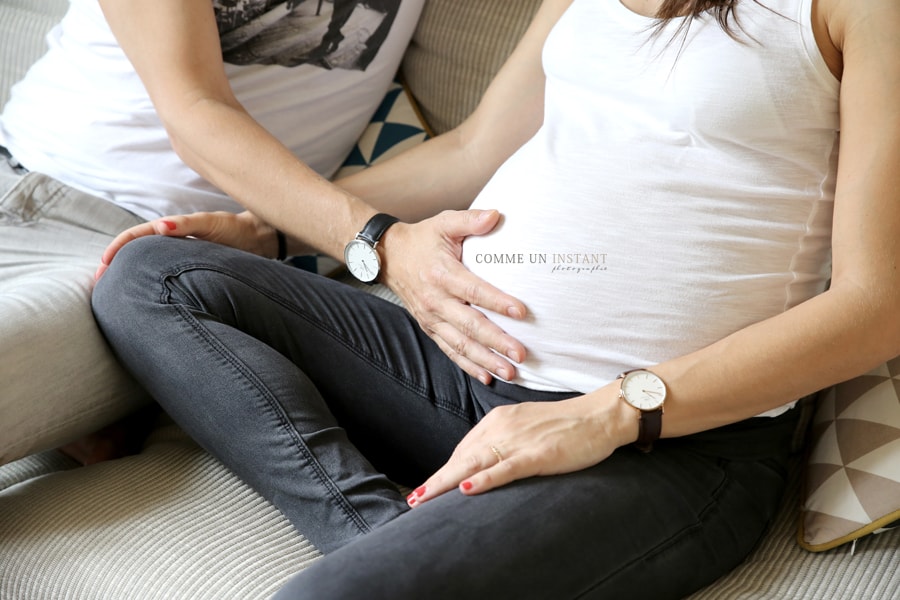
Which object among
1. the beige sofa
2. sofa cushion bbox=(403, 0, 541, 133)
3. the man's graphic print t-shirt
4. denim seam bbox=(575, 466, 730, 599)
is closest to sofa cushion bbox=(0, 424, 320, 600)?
the beige sofa

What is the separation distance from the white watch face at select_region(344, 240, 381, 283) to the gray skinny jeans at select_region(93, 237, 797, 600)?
29 mm

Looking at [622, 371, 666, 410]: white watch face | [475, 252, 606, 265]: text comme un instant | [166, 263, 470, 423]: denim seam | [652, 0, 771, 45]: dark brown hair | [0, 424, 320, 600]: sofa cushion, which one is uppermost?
[652, 0, 771, 45]: dark brown hair

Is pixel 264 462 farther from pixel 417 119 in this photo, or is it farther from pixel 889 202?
pixel 417 119

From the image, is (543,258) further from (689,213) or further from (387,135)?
(387,135)

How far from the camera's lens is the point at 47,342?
113cm

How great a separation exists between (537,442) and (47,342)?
645mm

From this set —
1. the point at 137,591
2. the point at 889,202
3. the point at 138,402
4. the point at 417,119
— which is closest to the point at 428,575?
the point at 137,591

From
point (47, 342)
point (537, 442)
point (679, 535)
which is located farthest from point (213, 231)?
point (679, 535)

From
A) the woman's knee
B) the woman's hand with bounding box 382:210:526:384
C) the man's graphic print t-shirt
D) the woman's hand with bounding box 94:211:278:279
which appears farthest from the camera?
the man's graphic print t-shirt

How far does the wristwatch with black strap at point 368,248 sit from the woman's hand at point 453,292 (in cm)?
1

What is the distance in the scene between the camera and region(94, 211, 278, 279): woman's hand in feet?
4.03

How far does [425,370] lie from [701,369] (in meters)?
0.34

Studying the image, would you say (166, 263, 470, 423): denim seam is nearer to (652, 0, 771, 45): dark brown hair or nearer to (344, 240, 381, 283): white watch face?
(344, 240, 381, 283): white watch face

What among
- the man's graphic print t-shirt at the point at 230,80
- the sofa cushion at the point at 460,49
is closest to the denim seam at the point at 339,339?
the man's graphic print t-shirt at the point at 230,80
